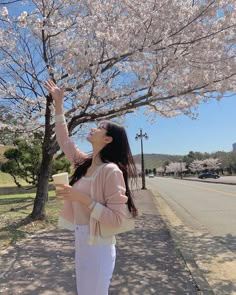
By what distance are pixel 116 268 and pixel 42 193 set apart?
5722 millimetres

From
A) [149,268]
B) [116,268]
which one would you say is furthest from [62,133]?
[149,268]

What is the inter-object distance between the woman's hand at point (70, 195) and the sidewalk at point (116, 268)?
264 centimetres

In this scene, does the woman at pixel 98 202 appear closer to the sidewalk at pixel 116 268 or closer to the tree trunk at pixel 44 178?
the sidewalk at pixel 116 268

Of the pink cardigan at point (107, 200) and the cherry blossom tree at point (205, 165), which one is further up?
the cherry blossom tree at point (205, 165)

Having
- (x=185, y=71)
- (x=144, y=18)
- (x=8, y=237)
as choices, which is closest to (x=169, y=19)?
(x=144, y=18)

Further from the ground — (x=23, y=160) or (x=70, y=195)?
(x=23, y=160)

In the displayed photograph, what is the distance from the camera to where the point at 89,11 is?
9.59 m

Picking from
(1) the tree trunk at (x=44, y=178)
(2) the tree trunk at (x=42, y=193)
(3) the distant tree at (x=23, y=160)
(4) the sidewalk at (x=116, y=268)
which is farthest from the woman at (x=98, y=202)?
(3) the distant tree at (x=23, y=160)

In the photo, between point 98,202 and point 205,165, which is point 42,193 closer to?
point 98,202

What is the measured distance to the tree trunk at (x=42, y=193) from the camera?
11295 mm

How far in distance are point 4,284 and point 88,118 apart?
21.4ft

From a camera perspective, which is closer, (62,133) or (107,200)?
(107,200)

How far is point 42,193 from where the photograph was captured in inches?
450

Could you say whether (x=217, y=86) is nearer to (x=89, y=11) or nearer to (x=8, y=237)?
(x=89, y=11)
